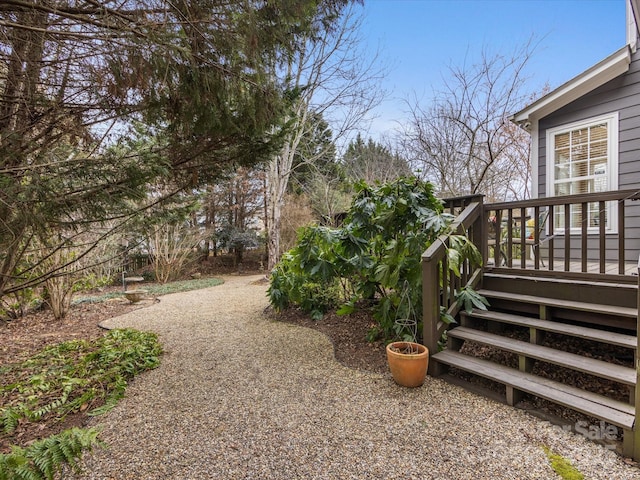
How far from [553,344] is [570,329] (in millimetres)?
643

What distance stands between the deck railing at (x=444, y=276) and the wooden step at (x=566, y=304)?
0.28 meters

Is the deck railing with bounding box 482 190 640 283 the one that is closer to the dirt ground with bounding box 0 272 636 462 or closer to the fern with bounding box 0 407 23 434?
the dirt ground with bounding box 0 272 636 462

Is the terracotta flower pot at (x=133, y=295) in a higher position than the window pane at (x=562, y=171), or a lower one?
lower

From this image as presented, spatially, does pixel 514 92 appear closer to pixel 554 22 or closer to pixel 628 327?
pixel 554 22

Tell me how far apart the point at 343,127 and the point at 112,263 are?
7598 millimetres

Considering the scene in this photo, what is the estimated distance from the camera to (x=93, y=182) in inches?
110

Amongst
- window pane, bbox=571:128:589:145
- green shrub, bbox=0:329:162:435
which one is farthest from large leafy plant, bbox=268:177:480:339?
window pane, bbox=571:128:589:145

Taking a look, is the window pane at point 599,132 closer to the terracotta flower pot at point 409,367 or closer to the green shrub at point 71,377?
the terracotta flower pot at point 409,367

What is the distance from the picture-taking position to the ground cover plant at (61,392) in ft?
4.75

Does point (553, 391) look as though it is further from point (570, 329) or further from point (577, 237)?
point (577, 237)

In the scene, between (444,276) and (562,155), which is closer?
(444,276)

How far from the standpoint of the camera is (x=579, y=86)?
4.61m

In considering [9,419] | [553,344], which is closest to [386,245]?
[553,344]

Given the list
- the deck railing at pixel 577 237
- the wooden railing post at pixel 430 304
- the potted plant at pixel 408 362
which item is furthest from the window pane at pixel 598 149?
the potted plant at pixel 408 362
